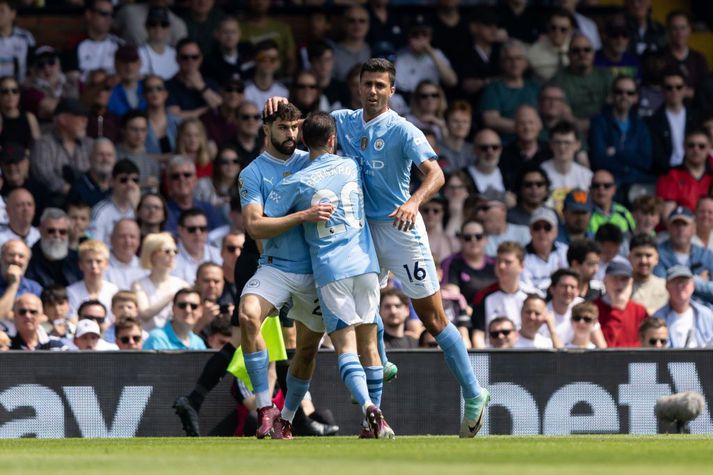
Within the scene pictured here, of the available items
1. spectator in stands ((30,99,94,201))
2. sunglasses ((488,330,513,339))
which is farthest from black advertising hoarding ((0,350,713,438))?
spectator in stands ((30,99,94,201))

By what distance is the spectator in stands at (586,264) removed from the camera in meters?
15.3

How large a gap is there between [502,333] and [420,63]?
5.54 meters

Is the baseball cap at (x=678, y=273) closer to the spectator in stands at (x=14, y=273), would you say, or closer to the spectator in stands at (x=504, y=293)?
the spectator in stands at (x=504, y=293)

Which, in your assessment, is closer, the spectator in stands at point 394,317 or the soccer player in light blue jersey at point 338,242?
the soccer player in light blue jersey at point 338,242

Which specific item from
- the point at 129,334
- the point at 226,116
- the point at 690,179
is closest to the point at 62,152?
the point at 226,116

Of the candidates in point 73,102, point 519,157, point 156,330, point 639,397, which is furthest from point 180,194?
point 639,397

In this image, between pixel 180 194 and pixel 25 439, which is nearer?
pixel 25 439

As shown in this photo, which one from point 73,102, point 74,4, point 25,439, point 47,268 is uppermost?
point 74,4

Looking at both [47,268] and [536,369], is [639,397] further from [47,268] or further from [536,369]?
[47,268]

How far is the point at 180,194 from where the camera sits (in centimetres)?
1630

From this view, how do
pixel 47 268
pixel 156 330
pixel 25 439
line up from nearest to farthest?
pixel 25 439, pixel 156 330, pixel 47 268

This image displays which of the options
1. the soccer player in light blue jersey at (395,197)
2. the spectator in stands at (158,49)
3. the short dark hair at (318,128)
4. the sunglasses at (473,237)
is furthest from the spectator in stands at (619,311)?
the spectator in stands at (158,49)

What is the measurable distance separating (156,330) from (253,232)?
3894 millimetres

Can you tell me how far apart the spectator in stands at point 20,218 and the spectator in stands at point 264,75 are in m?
3.23
